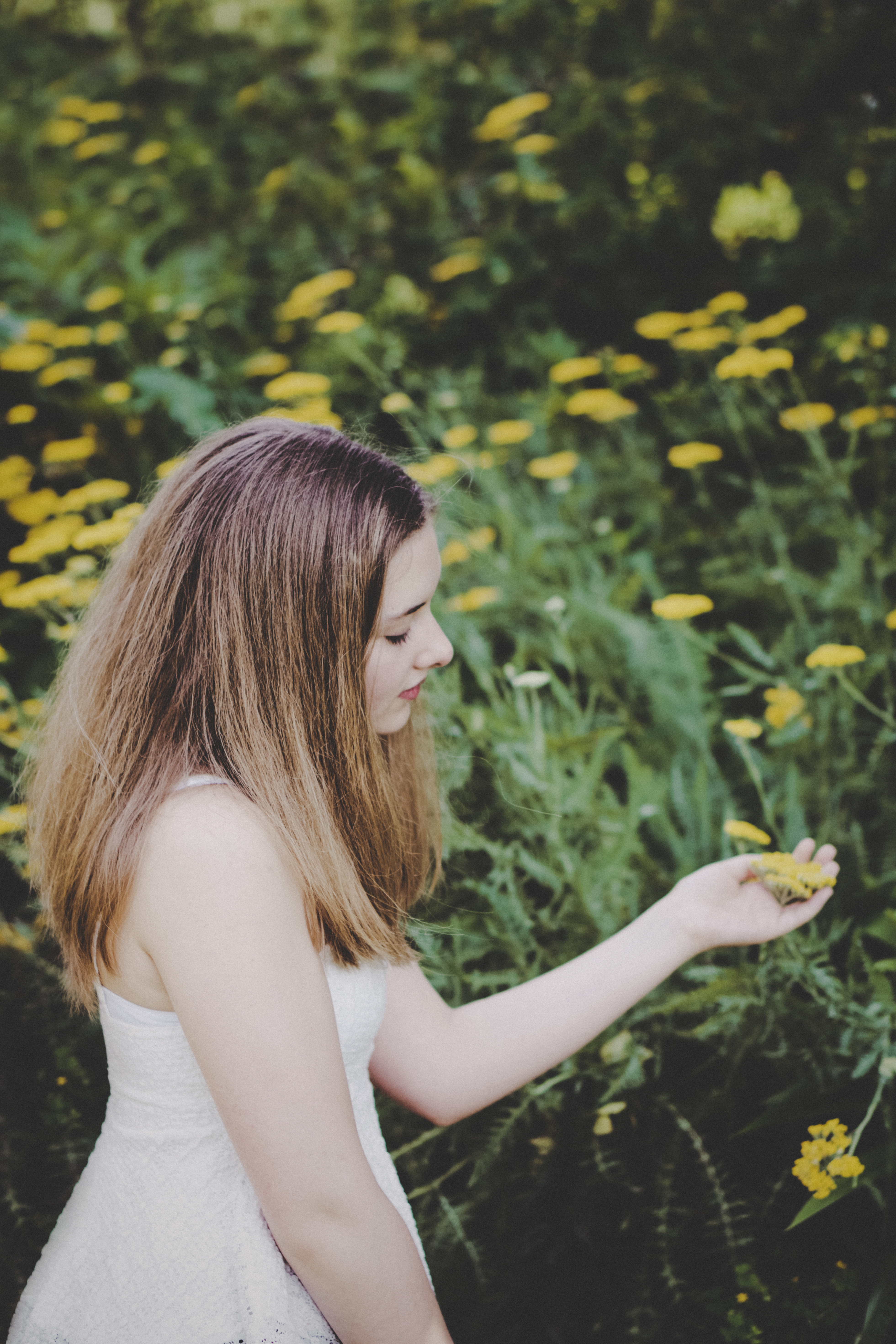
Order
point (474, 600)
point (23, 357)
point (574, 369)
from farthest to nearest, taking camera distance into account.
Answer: point (23, 357) < point (574, 369) < point (474, 600)

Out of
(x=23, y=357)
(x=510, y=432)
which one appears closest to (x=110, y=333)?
(x=23, y=357)

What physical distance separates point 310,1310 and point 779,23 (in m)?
3.90

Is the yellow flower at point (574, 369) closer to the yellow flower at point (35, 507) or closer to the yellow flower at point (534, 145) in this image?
the yellow flower at point (534, 145)

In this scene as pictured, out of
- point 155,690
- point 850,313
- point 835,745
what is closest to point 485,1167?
point 155,690

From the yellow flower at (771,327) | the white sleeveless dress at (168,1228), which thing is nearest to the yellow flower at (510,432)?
the yellow flower at (771,327)

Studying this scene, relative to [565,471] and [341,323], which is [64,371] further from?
[565,471]

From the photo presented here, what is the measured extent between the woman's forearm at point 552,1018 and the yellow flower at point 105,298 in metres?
2.80

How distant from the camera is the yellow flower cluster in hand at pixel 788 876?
110cm

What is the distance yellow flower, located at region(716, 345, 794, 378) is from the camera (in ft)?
7.39

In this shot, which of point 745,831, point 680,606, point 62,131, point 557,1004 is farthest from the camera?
point 62,131

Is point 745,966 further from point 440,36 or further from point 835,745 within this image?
point 440,36

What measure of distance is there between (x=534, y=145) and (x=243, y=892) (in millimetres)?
3149

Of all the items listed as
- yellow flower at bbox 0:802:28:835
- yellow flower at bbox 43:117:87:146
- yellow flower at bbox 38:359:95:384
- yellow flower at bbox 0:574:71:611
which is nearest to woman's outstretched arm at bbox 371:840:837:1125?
yellow flower at bbox 0:802:28:835

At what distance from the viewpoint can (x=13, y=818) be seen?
1582 mm
